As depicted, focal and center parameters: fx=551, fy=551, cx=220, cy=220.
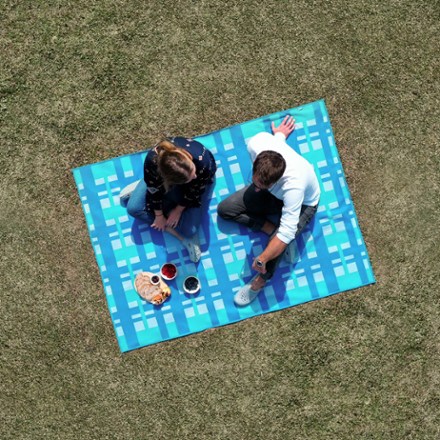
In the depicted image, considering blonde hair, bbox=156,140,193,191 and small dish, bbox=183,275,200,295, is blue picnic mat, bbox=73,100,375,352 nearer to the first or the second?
small dish, bbox=183,275,200,295

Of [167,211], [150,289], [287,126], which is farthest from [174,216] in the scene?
[287,126]

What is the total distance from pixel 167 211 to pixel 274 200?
125cm

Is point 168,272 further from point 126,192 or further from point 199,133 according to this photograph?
point 199,133

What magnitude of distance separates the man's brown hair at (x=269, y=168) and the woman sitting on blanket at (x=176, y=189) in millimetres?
664

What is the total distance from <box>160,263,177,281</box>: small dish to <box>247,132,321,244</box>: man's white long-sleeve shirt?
4.49 feet

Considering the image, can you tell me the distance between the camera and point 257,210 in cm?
637

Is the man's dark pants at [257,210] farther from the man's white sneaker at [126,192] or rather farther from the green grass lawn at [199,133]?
the man's white sneaker at [126,192]

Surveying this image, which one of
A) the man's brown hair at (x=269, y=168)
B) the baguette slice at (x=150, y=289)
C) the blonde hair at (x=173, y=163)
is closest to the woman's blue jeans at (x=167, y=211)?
the baguette slice at (x=150, y=289)

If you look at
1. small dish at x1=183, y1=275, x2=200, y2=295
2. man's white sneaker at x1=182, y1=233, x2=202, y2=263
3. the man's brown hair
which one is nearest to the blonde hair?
the man's brown hair

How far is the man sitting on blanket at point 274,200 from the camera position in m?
5.51

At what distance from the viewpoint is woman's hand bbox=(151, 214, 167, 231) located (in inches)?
252

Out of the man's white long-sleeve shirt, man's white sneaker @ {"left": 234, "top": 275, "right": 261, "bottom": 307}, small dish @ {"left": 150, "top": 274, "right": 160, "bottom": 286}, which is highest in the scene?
the man's white long-sleeve shirt

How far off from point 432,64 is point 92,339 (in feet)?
17.2

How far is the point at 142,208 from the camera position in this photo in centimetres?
638
